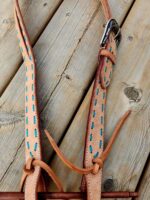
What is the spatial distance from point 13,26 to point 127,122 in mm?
562

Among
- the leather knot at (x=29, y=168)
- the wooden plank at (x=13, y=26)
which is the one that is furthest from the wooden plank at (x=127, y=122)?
the wooden plank at (x=13, y=26)

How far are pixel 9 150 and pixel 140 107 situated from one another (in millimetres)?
432

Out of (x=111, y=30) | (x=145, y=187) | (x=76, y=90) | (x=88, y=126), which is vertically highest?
(x=111, y=30)

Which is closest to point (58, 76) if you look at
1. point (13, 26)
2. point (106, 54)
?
point (106, 54)

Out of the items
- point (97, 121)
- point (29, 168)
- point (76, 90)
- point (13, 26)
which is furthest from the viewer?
point (13, 26)

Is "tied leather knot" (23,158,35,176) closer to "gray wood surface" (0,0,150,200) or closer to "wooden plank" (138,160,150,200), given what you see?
"gray wood surface" (0,0,150,200)

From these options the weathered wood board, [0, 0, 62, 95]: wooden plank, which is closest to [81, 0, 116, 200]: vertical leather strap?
the weathered wood board

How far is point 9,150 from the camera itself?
43.6 inches

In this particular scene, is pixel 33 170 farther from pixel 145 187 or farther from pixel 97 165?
pixel 145 187

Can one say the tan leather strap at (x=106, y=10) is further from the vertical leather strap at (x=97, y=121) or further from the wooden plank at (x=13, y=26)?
the wooden plank at (x=13, y=26)

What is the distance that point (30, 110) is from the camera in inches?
43.7

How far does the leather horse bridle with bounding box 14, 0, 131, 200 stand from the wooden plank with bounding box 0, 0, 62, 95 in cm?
5

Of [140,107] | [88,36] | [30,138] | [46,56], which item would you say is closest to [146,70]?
[140,107]

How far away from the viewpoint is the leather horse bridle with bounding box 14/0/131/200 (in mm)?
977
